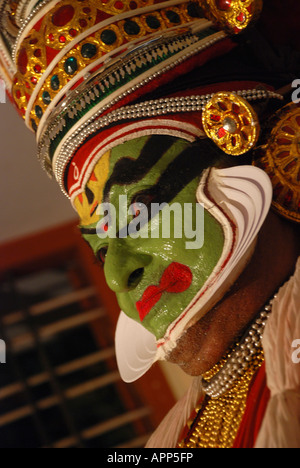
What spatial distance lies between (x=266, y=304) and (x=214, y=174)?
220mm

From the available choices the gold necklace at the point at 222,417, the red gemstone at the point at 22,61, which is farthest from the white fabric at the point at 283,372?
the red gemstone at the point at 22,61

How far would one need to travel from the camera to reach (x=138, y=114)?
3.44ft

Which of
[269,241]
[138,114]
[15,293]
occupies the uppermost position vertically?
[138,114]

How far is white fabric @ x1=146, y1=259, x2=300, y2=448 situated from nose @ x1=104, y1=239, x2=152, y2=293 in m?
0.22

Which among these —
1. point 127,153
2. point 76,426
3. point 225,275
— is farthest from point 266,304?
point 76,426

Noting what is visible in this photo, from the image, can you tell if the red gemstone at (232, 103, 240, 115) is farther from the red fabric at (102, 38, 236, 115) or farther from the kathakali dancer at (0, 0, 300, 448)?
the red fabric at (102, 38, 236, 115)

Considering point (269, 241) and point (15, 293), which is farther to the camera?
point (15, 293)

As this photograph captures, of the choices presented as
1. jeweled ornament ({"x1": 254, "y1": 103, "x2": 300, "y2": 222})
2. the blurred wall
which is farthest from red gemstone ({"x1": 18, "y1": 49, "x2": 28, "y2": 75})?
the blurred wall

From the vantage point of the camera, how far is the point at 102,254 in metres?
1.12

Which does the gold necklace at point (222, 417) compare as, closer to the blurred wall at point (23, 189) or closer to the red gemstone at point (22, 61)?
the red gemstone at point (22, 61)

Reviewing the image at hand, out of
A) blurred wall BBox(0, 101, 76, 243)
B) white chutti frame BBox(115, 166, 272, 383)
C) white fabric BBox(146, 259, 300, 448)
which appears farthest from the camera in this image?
blurred wall BBox(0, 101, 76, 243)

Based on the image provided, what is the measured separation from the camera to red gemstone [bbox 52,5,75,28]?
1093mm

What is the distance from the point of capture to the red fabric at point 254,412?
99 centimetres

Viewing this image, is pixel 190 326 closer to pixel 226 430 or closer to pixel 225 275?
pixel 225 275
